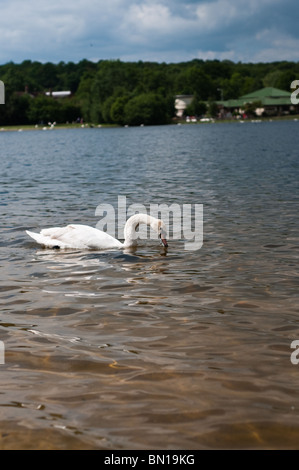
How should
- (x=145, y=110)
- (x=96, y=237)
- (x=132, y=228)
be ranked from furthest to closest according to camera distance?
(x=145, y=110) < (x=132, y=228) < (x=96, y=237)

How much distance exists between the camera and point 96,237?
37.0 feet

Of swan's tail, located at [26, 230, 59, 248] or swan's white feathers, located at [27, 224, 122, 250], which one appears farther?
swan's tail, located at [26, 230, 59, 248]

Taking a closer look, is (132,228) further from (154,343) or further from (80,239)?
(154,343)

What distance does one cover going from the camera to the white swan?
11.3 meters

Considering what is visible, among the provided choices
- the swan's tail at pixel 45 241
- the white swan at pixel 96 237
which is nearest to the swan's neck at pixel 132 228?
the white swan at pixel 96 237

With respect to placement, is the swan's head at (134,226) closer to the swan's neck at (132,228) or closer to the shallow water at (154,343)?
the swan's neck at (132,228)

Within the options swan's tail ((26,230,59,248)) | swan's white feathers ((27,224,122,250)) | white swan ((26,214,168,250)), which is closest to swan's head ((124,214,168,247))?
white swan ((26,214,168,250))

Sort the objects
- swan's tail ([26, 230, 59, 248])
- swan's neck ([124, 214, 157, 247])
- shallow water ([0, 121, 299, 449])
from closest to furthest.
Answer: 1. shallow water ([0, 121, 299, 449])
2. swan's neck ([124, 214, 157, 247])
3. swan's tail ([26, 230, 59, 248])

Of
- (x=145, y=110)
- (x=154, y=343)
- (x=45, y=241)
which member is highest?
(x=145, y=110)

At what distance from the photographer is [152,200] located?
740 inches

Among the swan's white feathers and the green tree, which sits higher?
the green tree

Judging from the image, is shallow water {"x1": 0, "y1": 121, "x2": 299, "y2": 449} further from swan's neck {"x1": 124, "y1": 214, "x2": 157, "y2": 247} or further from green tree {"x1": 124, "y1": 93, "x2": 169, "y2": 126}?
green tree {"x1": 124, "y1": 93, "x2": 169, "y2": 126}

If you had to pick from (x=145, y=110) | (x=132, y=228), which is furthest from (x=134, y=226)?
(x=145, y=110)

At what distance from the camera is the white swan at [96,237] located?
11289mm
